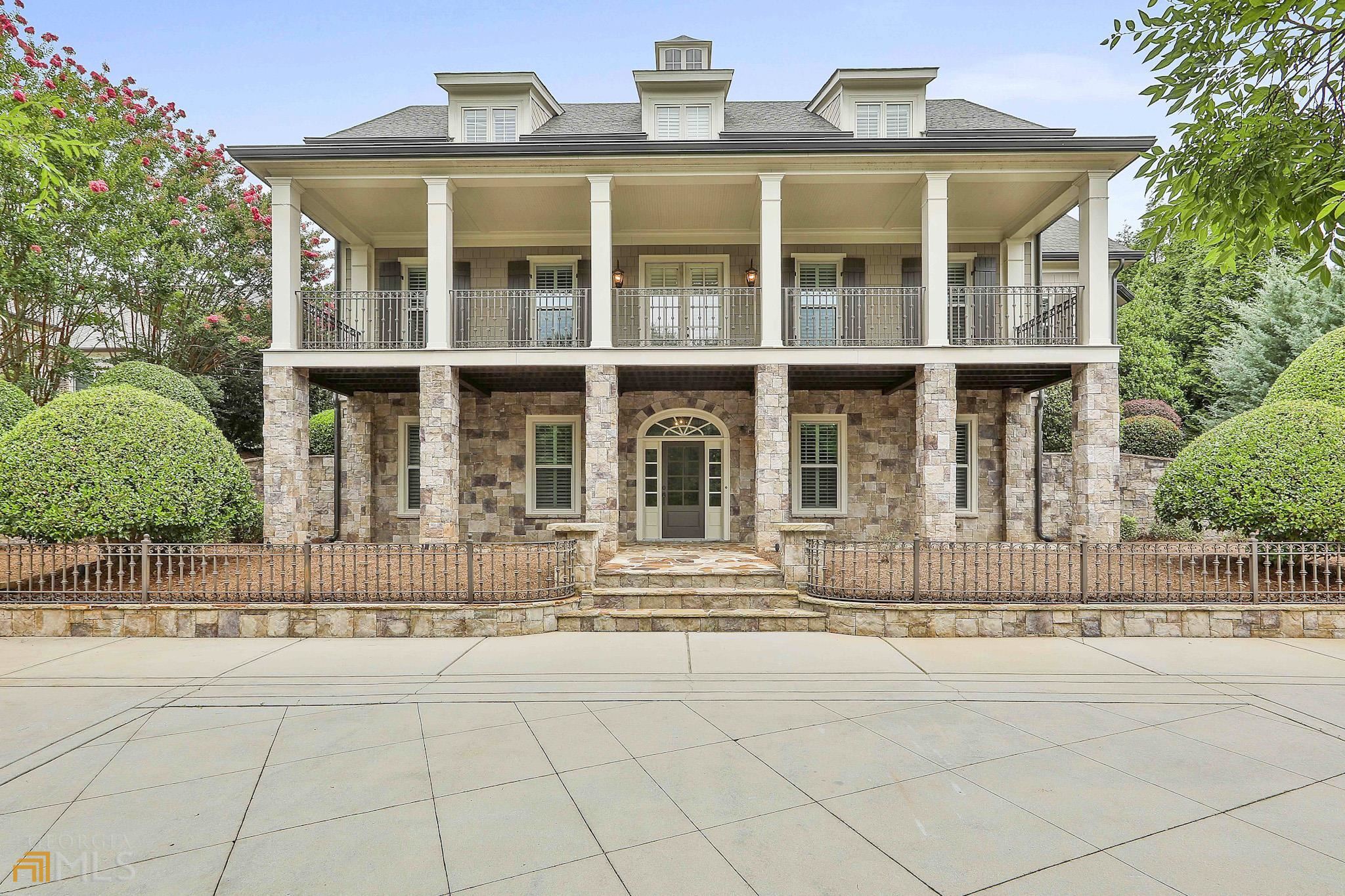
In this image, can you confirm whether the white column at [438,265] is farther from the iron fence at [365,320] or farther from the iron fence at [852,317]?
the iron fence at [852,317]

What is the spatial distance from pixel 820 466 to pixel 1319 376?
8.66 m

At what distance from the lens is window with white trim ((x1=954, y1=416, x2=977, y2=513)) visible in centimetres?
1384

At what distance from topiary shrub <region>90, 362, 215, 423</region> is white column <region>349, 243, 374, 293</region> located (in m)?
4.85

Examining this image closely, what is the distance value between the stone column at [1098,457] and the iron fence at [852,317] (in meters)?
3.24

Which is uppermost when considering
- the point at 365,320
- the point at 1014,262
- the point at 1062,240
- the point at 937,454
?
the point at 1062,240

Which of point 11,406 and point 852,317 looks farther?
point 852,317

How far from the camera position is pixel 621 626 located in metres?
7.80

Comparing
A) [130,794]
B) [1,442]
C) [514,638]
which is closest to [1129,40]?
[514,638]

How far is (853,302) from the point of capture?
13.3m

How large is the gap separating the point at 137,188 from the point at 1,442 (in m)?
11.3

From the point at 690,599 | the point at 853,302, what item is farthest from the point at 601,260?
the point at 690,599

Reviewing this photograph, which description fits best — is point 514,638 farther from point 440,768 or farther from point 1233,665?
point 1233,665

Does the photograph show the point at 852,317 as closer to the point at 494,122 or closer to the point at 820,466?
the point at 820,466

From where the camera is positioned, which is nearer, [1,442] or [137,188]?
[1,442]
